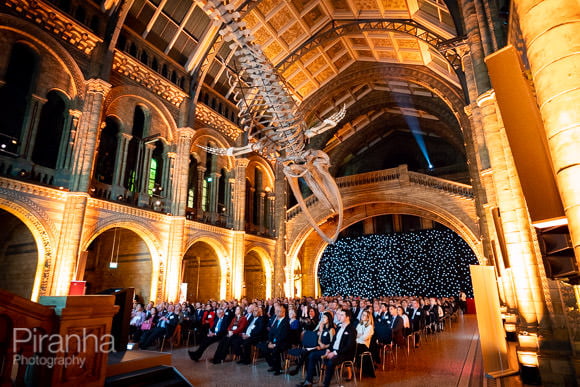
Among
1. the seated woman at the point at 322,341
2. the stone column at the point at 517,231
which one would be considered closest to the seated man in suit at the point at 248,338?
the seated woman at the point at 322,341

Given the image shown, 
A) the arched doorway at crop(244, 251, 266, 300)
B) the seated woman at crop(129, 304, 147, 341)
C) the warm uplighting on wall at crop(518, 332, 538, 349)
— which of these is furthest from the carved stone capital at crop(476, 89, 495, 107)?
the arched doorway at crop(244, 251, 266, 300)

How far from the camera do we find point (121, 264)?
11875 mm

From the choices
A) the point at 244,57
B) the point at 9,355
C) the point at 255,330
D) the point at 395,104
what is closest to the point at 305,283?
the point at 395,104

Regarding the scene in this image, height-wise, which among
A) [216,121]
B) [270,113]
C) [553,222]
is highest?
[216,121]

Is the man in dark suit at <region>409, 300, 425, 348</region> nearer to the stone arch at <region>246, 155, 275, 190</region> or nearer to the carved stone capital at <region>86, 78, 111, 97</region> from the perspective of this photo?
the carved stone capital at <region>86, 78, 111, 97</region>

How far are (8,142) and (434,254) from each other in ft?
A: 55.8

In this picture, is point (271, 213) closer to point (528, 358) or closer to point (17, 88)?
point (17, 88)

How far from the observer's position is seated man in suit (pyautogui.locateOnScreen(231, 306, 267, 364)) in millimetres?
5773

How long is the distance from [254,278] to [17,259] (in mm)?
9759

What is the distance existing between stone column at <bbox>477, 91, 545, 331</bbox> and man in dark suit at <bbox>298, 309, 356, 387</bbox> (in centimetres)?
251

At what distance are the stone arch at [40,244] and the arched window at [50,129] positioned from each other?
1.85 meters

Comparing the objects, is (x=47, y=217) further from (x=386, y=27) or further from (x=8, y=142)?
(x=386, y=27)

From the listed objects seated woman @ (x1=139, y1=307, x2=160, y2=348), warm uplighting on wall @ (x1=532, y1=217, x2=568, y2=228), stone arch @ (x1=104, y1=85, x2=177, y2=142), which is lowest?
seated woman @ (x1=139, y1=307, x2=160, y2=348)

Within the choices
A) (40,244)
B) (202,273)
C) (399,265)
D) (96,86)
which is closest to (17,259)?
(40,244)
